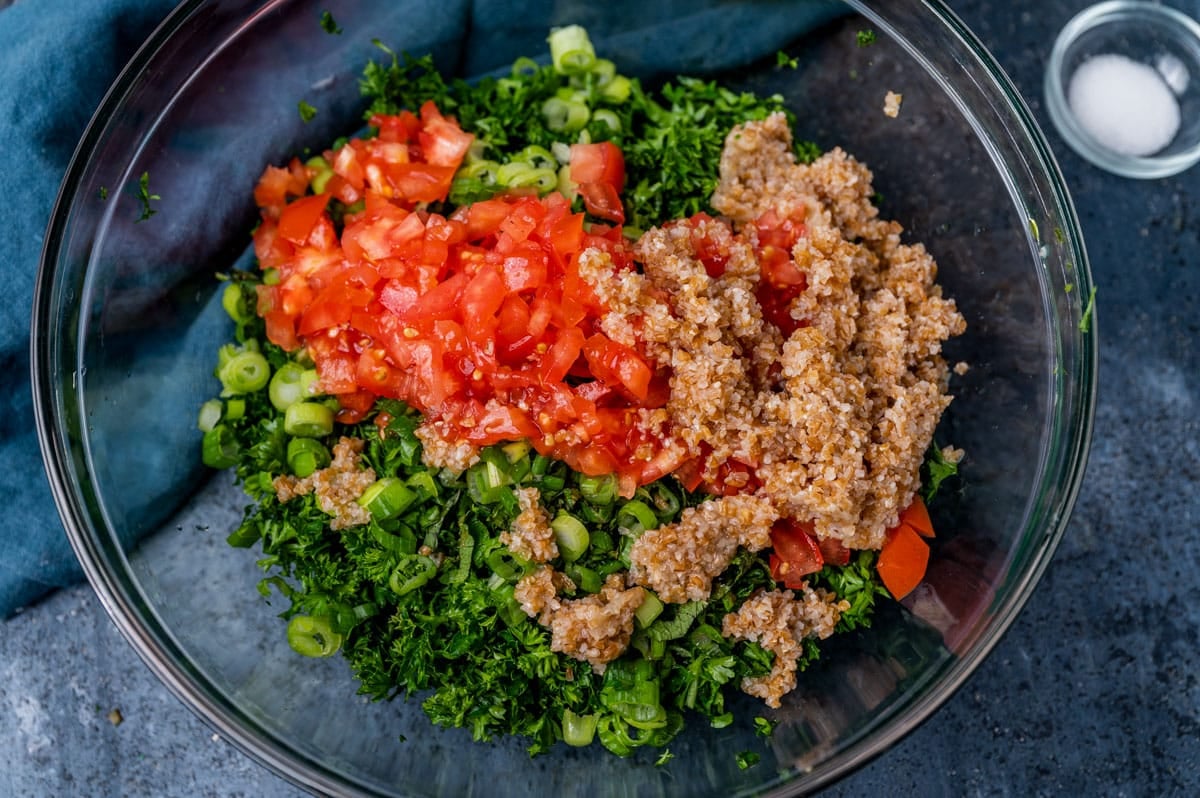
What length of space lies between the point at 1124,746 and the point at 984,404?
1.08m

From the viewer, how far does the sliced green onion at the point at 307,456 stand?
242cm

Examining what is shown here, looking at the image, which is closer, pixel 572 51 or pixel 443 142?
pixel 443 142

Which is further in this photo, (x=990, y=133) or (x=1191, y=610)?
(x=1191, y=610)

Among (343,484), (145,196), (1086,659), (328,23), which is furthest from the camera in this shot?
(1086,659)

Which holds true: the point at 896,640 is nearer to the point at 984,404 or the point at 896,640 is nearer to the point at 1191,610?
the point at 984,404

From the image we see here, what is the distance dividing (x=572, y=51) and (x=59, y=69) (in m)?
1.38

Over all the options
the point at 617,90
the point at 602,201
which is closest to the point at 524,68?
the point at 617,90

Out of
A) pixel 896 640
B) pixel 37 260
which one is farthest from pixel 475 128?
pixel 896 640

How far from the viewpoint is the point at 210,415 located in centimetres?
262

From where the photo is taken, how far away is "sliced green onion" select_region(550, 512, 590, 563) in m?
2.23

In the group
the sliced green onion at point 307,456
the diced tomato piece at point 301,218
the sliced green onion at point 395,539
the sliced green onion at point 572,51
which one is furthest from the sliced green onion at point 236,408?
the sliced green onion at point 572,51

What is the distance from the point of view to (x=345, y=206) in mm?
2615

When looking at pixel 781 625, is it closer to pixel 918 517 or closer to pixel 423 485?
pixel 918 517

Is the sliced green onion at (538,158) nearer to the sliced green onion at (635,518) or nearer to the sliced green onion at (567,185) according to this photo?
the sliced green onion at (567,185)
